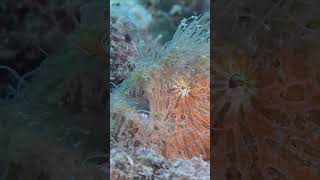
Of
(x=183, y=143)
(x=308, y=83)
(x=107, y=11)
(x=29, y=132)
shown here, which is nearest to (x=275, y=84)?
(x=308, y=83)

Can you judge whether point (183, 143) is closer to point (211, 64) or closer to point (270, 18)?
point (211, 64)

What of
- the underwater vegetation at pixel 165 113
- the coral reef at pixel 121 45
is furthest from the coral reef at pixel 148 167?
the coral reef at pixel 121 45

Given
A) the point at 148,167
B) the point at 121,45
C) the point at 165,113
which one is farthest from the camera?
the point at 121,45

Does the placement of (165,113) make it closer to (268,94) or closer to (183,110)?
(183,110)

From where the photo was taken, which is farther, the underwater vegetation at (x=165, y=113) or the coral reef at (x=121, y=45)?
the coral reef at (x=121, y=45)

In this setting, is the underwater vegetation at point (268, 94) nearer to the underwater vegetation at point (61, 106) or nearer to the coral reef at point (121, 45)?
the underwater vegetation at point (61, 106)

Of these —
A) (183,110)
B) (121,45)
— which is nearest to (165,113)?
(183,110)

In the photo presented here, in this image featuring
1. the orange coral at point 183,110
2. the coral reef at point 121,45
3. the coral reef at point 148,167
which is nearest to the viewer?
the coral reef at point 148,167

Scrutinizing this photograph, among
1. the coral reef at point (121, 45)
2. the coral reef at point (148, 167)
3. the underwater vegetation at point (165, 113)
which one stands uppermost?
the coral reef at point (121, 45)

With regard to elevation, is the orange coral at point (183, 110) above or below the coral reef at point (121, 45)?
below
